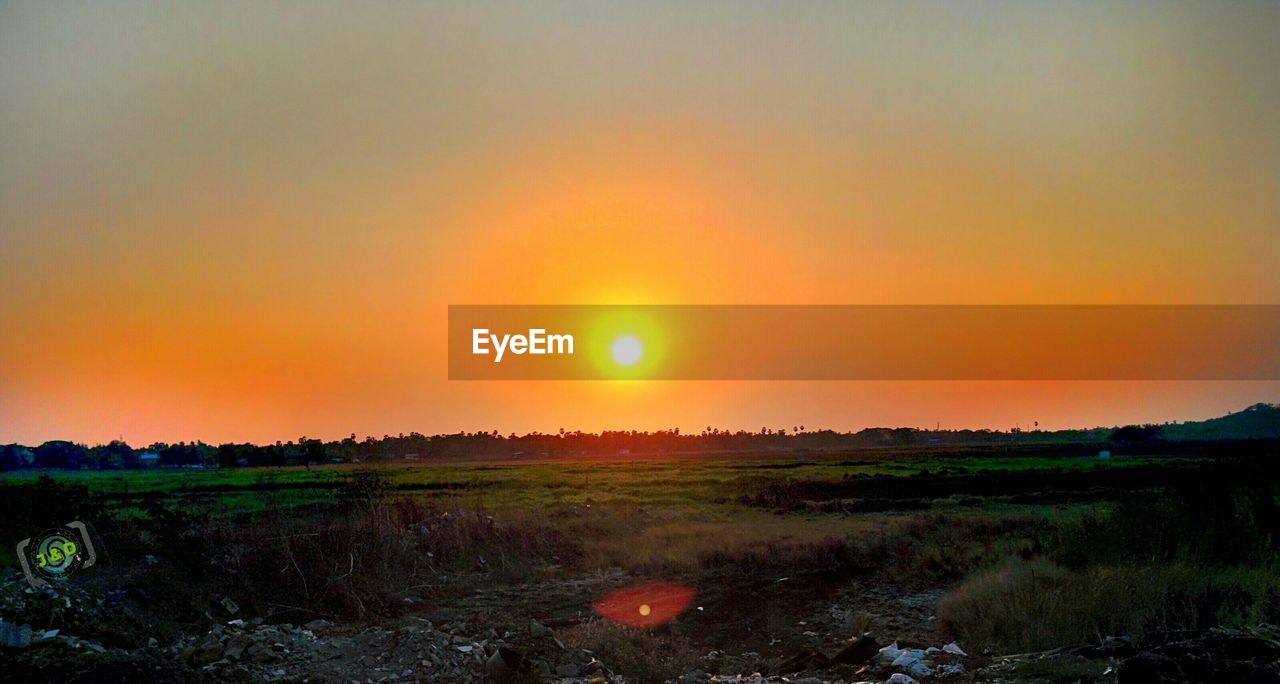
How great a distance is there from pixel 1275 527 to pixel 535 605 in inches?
506

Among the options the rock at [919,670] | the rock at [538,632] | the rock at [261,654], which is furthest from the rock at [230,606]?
the rock at [919,670]

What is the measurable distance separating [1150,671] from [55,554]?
15.4 meters

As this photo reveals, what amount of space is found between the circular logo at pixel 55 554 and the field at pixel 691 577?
1.04 feet

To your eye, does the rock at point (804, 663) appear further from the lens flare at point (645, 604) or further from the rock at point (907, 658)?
the lens flare at point (645, 604)

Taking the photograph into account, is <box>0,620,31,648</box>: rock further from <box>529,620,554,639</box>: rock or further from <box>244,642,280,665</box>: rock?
<box>529,620,554,639</box>: rock

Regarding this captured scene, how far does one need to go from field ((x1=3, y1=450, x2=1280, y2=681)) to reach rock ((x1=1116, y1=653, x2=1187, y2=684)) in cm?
33

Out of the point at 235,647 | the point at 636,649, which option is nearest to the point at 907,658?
the point at 636,649

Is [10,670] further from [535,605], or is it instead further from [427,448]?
[427,448]

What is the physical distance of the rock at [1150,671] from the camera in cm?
966

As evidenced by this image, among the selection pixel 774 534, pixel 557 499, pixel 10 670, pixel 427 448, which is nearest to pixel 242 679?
pixel 10 670

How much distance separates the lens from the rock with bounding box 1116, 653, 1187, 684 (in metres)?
9.66

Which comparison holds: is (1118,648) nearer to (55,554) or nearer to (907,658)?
(907,658)

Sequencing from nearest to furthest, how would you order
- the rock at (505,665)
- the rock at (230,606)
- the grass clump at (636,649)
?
1. the rock at (505,665)
2. the grass clump at (636,649)
3. the rock at (230,606)

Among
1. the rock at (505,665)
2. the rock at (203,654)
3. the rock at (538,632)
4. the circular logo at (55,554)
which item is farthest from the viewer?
the circular logo at (55,554)
